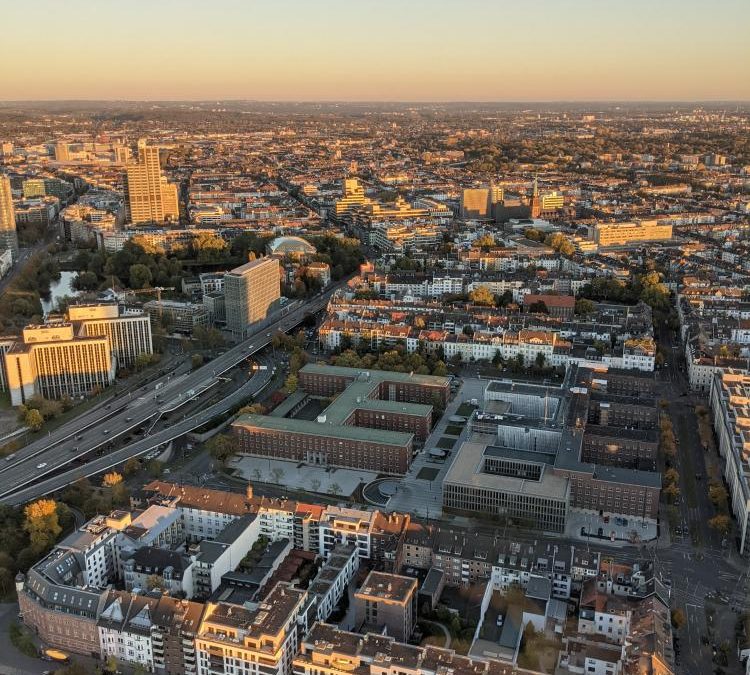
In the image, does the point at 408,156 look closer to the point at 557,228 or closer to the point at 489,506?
the point at 557,228

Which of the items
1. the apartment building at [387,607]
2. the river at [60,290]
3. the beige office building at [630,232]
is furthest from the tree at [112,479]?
the beige office building at [630,232]

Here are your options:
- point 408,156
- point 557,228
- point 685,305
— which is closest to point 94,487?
point 685,305

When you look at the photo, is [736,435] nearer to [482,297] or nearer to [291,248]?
[482,297]

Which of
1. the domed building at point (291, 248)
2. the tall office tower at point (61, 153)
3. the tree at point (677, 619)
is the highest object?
the tall office tower at point (61, 153)

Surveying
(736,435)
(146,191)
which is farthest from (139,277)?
(736,435)

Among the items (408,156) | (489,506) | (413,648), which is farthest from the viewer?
(408,156)

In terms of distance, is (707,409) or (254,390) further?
(254,390)

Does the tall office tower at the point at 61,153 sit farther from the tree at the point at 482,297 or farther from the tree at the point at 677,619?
the tree at the point at 677,619
